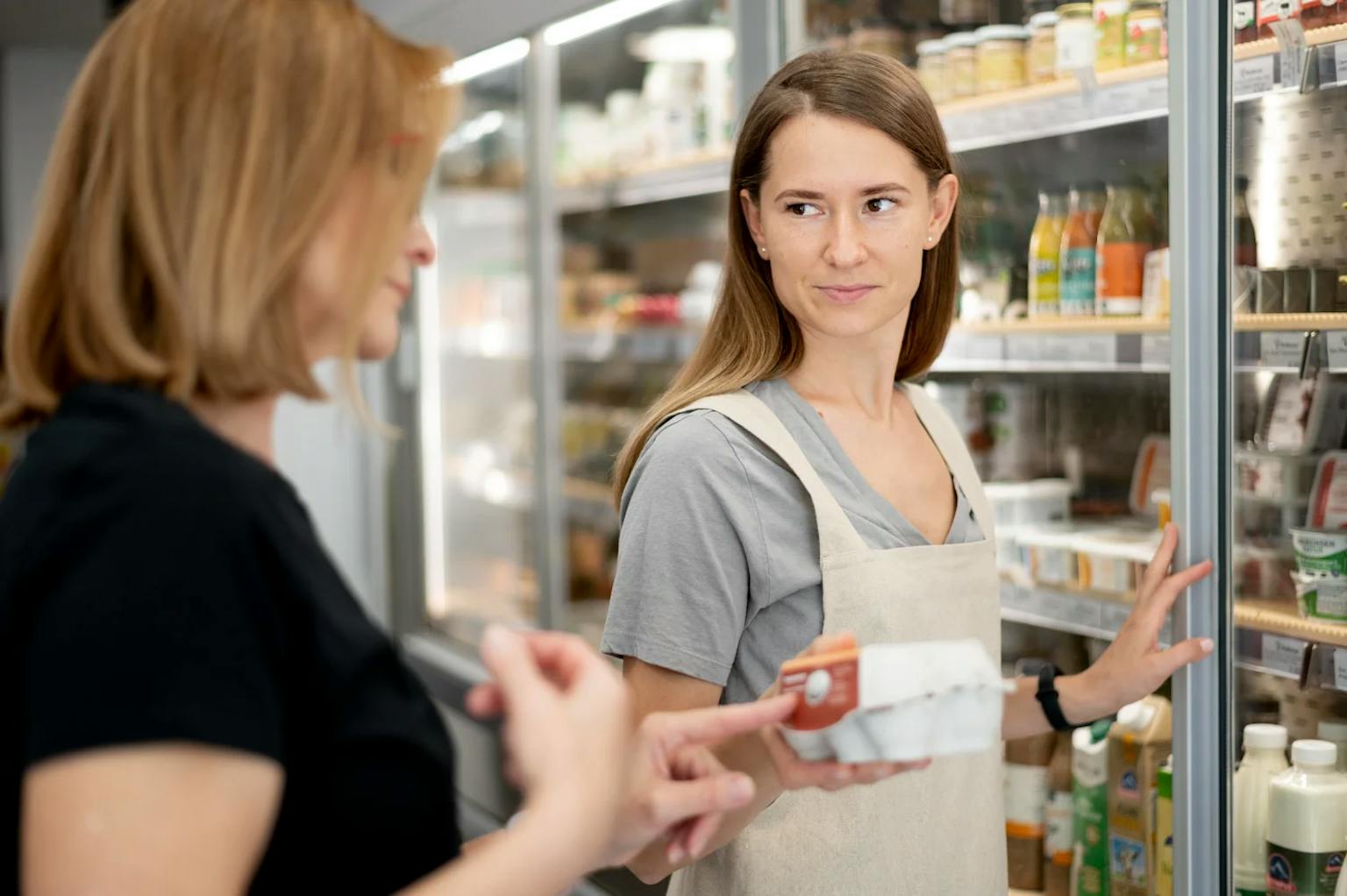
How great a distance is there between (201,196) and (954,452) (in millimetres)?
1098

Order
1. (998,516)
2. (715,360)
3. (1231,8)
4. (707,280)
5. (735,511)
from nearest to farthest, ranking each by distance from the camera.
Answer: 1. (735,511)
2. (715,360)
3. (1231,8)
4. (998,516)
5. (707,280)

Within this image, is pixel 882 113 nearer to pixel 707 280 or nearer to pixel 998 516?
pixel 998 516

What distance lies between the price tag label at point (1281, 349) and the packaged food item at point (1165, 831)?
0.63 meters

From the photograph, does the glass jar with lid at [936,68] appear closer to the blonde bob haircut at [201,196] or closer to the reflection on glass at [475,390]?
the blonde bob haircut at [201,196]

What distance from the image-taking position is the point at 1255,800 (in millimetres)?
1871

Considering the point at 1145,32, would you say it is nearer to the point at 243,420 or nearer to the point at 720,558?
the point at 720,558

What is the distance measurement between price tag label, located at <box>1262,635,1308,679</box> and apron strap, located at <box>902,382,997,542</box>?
1.46 feet

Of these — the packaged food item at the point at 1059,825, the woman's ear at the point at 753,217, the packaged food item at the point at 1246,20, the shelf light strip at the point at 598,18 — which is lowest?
the packaged food item at the point at 1059,825

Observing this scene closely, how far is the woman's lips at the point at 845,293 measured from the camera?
1.50m

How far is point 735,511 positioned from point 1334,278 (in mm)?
965

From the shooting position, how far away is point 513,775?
894 mm

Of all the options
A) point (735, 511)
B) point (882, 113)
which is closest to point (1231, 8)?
point (882, 113)

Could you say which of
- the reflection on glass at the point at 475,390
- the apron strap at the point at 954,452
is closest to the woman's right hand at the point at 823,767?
the apron strap at the point at 954,452

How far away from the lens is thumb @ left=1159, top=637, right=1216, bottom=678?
1.64 meters
